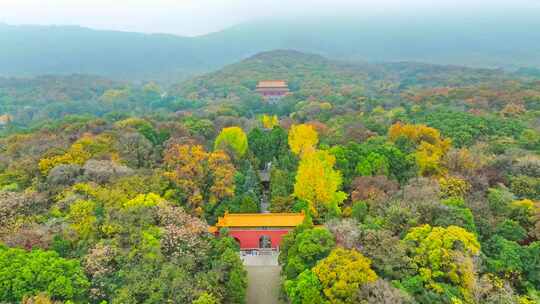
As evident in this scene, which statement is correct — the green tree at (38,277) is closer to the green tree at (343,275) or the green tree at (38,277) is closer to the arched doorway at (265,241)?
the green tree at (343,275)

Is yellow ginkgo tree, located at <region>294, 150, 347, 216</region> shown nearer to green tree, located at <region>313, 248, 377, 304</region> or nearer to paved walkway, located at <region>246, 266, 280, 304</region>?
paved walkway, located at <region>246, 266, 280, 304</region>

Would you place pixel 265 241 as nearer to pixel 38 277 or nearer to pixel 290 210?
pixel 290 210

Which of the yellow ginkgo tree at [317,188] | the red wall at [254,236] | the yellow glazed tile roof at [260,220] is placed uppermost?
the yellow ginkgo tree at [317,188]

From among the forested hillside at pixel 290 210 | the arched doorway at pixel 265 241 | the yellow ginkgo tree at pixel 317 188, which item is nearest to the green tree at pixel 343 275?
the forested hillside at pixel 290 210

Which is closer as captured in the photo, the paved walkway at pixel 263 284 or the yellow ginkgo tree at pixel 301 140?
the paved walkway at pixel 263 284

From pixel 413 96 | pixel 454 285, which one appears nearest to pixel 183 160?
pixel 454 285

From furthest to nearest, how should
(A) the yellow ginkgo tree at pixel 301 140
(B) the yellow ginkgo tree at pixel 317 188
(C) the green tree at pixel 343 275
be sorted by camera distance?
(A) the yellow ginkgo tree at pixel 301 140 < (B) the yellow ginkgo tree at pixel 317 188 < (C) the green tree at pixel 343 275
